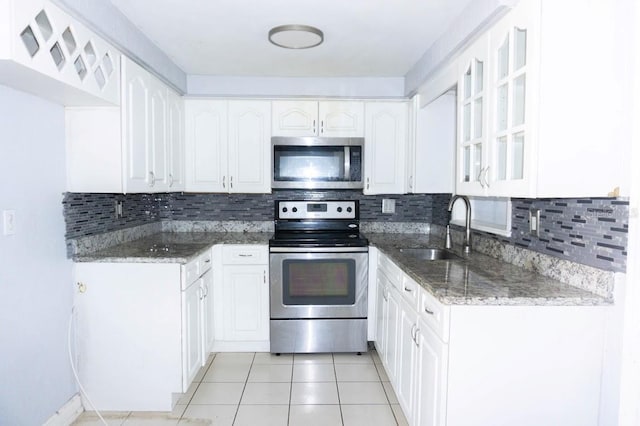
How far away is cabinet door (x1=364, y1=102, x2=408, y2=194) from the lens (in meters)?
3.13

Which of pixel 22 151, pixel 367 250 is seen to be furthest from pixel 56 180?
pixel 367 250

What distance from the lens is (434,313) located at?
63.1 inches

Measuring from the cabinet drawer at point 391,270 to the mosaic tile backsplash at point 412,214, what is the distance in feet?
1.97

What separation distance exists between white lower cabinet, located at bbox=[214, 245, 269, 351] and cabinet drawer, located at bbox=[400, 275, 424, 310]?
117 cm

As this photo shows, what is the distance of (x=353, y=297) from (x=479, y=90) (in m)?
1.69

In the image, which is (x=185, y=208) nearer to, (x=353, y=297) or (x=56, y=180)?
(x=56, y=180)

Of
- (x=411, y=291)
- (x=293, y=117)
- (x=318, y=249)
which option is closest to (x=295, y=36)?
(x=293, y=117)

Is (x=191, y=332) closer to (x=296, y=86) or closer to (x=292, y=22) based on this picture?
(x=292, y=22)

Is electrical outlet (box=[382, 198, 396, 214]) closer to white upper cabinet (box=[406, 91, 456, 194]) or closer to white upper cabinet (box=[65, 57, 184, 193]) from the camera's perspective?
white upper cabinet (box=[406, 91, 456, 194])

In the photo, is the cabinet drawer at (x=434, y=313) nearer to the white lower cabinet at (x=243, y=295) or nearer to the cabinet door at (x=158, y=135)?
the white lower cabinet at (x=243, y=295)

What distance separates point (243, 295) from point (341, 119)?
1.56 metres

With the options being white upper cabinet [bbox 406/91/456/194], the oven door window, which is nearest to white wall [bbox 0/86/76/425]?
the oven door window

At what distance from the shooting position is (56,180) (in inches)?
80.2

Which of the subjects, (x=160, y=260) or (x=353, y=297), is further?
(x=353, y=297)
